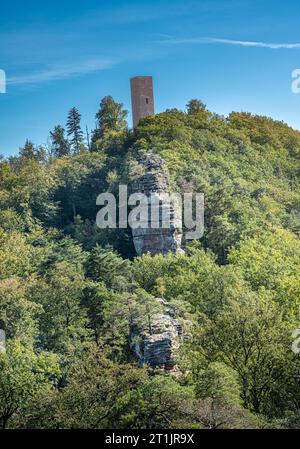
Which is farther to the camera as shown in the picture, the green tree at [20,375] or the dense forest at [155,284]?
the green tree at [20,375]

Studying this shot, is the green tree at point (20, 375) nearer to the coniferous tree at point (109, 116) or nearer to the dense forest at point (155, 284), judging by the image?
the dense forest at point (155, 284)

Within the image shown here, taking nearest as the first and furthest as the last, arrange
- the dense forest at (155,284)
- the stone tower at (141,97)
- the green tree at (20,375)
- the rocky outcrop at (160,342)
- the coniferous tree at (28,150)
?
the dense forest at (155,284), the green tree at (20,375), the rocky outcrop at (160,342), the stone tower at (141,97), the coniferous tree at (28,150)

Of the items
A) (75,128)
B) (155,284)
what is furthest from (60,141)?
(155,284)

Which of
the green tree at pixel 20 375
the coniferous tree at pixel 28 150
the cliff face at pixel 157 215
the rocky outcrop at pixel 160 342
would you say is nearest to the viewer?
the green tree at pixel 20 375

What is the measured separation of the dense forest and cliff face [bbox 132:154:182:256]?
3.84ft

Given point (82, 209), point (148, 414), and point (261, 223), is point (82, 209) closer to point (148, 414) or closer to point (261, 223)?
point (261, 223)

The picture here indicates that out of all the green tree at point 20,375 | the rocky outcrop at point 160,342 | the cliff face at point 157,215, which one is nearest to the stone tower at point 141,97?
the cliff face at point 157,215

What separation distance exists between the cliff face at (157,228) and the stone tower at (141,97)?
16800 mm

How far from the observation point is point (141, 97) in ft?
219

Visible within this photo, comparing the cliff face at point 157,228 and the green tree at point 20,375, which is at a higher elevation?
the cliff face at point 157,228

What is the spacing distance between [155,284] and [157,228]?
7374 millimetres

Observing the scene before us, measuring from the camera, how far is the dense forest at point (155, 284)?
2664 cm

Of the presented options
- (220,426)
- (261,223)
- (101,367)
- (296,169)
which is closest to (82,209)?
(261,223)
